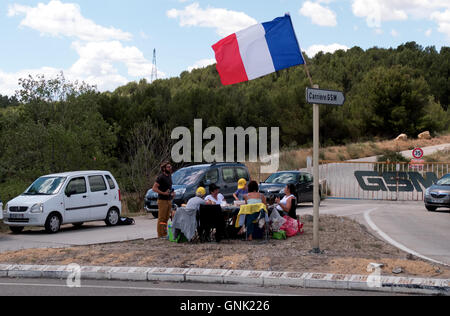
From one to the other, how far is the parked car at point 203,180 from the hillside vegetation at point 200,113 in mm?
6427

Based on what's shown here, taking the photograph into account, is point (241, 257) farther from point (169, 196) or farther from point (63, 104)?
point (63, 104)

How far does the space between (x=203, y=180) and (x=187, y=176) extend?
66cm

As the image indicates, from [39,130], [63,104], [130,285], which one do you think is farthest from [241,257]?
[63,104]

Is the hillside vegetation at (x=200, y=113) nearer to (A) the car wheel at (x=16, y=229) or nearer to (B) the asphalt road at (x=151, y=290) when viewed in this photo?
(A) the car wheel at (x=16, y=229)

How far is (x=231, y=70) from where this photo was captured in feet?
40.1

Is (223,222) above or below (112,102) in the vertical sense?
below

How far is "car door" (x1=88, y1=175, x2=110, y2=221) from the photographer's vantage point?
1800cm

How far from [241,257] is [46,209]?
8.01 m

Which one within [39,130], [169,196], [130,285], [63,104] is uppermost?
[63,104]

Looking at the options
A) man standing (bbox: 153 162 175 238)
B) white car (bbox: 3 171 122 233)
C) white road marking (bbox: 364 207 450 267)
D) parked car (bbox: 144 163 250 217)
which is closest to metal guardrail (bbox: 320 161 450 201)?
white road marking (bbox: 364 207 450 267)

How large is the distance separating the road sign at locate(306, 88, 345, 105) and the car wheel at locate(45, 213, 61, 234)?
9.07m
